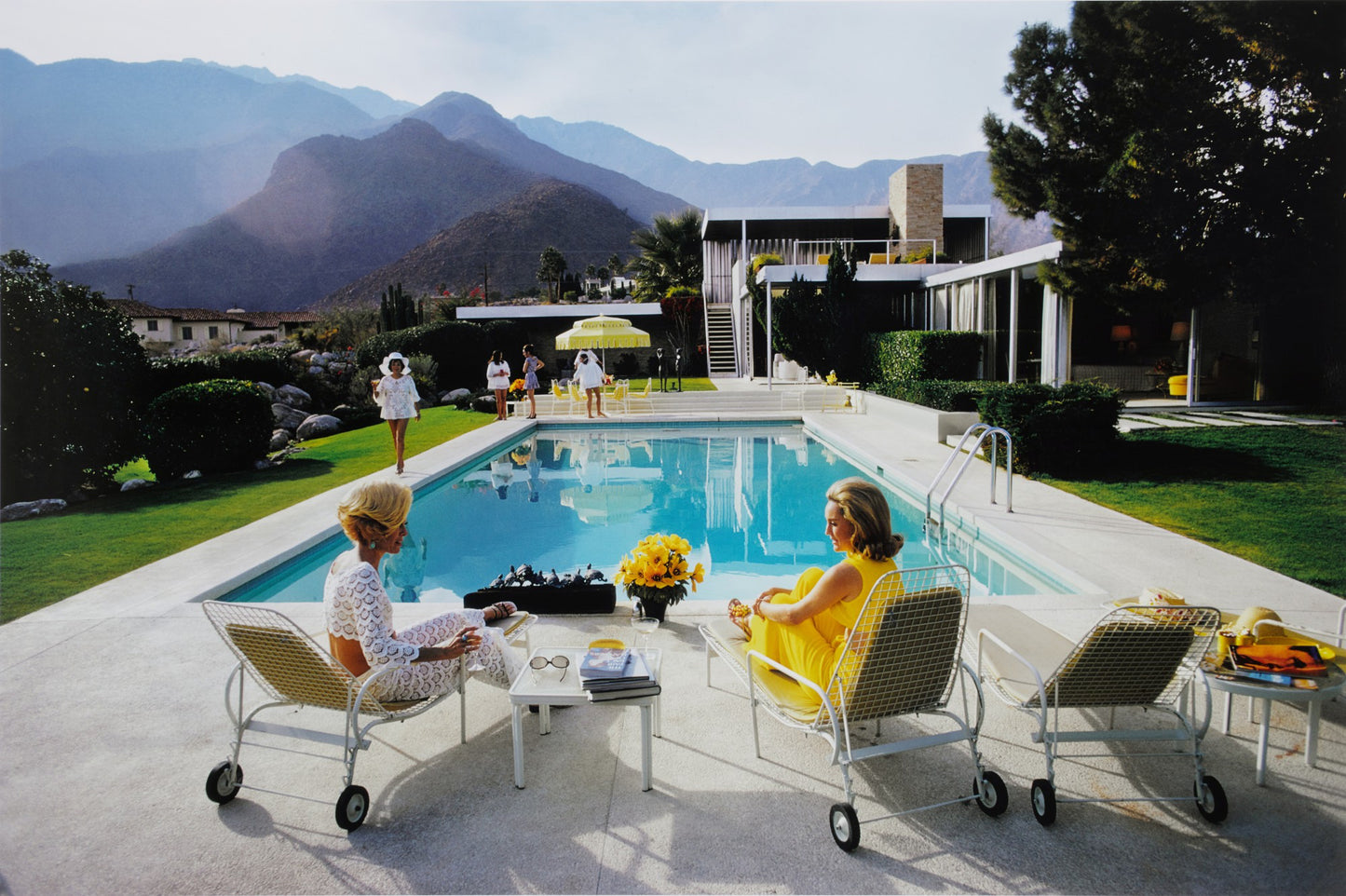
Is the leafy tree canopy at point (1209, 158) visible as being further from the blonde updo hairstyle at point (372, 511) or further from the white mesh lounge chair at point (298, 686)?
the white mesh lounge chair at point (298, 686)

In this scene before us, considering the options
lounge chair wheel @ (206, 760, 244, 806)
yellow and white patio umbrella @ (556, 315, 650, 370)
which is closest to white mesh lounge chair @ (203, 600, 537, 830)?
lounge chair wheel @ (206, 760, 244, 806)

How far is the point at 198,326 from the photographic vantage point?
50.2 metres

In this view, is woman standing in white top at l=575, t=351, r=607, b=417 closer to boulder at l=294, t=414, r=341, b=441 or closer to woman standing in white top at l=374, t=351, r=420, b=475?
boulder at l=294, t=414, r=341, b=441

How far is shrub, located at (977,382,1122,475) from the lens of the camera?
30.3 ft

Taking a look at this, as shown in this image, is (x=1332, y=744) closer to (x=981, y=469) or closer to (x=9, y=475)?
(x=981, y=469)

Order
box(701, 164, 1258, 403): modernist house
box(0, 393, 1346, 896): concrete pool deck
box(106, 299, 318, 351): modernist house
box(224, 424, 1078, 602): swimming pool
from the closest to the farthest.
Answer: box(0, 393, 1346, 896): concrete pool deck → box(224, 424, 1078, 602): swimming pool → box(701, 164, 1258, 403): modernist house → box(106, 299, 318, 351): modernist house

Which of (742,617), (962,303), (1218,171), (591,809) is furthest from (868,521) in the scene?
(962,303)

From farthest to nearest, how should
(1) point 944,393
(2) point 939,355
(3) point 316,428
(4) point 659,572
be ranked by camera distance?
(3) point 316,428
(2) point 939,355
(1) point 944,393
(4) point 659,572

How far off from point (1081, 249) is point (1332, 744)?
1380 cm

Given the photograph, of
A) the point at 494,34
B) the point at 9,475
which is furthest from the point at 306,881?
the point at 9,475

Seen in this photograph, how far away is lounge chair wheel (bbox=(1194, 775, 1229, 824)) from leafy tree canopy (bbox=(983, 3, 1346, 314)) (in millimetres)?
13032

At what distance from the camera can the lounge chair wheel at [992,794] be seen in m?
2.77

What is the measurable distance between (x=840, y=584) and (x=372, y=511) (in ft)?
5.68

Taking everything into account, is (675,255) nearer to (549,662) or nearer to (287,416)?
(287,416)
